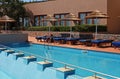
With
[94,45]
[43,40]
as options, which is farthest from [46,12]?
[94,45]

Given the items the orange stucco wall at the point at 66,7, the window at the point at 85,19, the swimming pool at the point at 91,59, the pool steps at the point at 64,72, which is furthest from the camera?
the window at the point at 85,19

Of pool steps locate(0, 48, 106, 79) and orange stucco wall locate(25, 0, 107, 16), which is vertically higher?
orange stucco wall locate(25, 0, 107, 16)

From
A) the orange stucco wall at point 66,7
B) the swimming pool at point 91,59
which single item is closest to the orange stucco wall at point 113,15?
the orange stucco wall at point 66,7

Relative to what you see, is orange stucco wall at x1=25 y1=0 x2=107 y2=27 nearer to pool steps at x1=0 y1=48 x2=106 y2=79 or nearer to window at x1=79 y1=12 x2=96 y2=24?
window at x1=79 y1=12 x2=96 y2=24

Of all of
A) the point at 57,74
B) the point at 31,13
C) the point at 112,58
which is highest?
the point at 31,13

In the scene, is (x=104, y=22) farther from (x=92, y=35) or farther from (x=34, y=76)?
(x=34, y=76)


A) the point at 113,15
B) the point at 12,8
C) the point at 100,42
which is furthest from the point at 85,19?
the point at 12,8

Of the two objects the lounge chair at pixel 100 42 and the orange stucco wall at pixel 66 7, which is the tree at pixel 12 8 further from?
the lounge chair at pixel 100 42

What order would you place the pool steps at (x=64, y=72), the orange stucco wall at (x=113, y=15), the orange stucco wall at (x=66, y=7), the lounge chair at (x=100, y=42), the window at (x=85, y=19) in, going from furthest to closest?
the window at (x=85, y=19) → the orange stucco wall at (x=66, y=7) → the orange stucco wall at (x=113, y=15) → the lounge chair at (x=100, y=42) → the pool steps at (x=64, y=72)

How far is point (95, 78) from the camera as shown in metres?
5.23

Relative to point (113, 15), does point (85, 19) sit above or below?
below

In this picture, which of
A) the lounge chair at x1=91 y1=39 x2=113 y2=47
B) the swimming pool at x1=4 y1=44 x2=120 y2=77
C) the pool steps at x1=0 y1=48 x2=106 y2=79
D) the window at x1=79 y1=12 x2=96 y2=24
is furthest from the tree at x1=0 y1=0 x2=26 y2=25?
the pool steps at x1=0 y1=48 x2=106 y2=79

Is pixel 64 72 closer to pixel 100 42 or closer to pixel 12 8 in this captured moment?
pixel 100 42

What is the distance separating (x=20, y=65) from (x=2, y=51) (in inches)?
78.1
